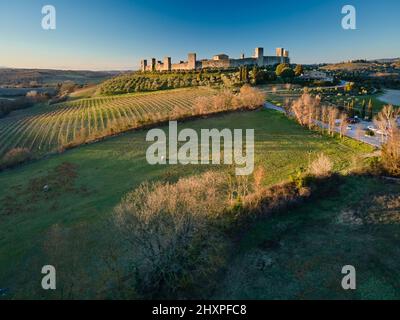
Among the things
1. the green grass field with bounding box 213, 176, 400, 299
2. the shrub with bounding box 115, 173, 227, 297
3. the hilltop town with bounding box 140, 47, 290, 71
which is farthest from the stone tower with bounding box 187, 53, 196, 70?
the shrub with bounding box 115, 173, 227, 297

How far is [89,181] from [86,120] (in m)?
33.3

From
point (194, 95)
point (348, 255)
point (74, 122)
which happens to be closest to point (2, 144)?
point (74, 122)

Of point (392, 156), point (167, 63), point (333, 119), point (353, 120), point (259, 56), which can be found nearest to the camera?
point (392, 156)

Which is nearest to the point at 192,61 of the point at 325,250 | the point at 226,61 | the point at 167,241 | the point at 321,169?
the point at 226,61

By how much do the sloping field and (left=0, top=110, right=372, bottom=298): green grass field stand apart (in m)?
7.07

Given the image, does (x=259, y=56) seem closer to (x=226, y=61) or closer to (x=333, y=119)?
(x=226, y=61)

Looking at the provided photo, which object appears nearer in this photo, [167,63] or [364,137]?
[364,137]

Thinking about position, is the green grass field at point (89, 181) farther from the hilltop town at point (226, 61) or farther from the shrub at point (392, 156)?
the hilltop town at point (226, 61)

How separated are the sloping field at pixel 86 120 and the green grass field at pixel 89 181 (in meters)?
7.07

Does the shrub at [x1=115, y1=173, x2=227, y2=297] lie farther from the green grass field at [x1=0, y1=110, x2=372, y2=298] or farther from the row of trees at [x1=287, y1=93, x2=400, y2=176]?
the row of trees at [x1=287, y1=93, x2=400, y2=176]

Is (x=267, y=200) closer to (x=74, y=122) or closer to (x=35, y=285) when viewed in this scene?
(x=35, y=285)

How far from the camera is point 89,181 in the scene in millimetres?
32875

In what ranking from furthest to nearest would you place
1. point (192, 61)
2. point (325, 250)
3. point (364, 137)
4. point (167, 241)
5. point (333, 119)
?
point (192, 61) → point (333, 119) → point (364, 137) → point (325, 250) → point (167, 241)

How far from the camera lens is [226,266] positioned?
17734mm
